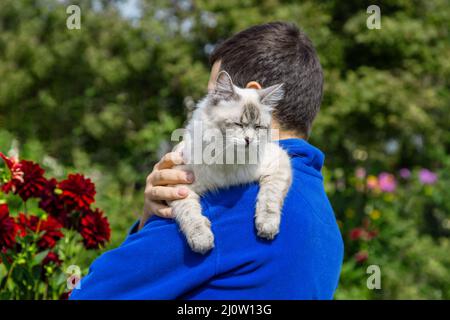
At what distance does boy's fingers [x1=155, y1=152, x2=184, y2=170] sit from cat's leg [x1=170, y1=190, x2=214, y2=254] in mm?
188

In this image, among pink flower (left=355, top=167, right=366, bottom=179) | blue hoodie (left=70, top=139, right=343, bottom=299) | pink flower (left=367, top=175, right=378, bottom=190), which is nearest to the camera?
blue hoodie (left=70, top=139, right=343, bottom=299)

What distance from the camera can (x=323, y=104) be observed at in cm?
601

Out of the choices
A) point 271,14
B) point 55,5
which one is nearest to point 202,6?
point 271,14

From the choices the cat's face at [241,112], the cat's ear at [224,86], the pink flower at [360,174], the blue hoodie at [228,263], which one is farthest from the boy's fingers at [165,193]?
the pink flower at [360,174]

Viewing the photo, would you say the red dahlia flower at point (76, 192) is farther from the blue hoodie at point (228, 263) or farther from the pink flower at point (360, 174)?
the pink flower at point (360, 174)

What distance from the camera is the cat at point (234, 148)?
1.76 meters

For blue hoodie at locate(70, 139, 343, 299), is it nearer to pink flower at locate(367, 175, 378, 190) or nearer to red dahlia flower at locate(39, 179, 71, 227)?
red dahlia flower at locate(39, 179, 71, 227)

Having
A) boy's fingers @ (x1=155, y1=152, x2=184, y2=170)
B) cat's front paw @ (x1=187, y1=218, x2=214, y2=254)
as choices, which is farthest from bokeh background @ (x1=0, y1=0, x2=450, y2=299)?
cat's front paw @ (x1=187, y1=218, x2=214, y2=254)

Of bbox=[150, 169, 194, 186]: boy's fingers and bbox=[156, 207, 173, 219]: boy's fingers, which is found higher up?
bbox=[150, 169, 194, 186]: boy's fingers

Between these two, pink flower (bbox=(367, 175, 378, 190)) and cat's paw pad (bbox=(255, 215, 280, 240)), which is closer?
cat's paw pad (bbox=(255, 215, 280, 240))

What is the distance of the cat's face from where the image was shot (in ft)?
6.15

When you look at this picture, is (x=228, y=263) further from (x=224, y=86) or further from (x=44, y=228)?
(x=44, y=228)

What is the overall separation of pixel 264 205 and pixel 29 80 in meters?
5.95
